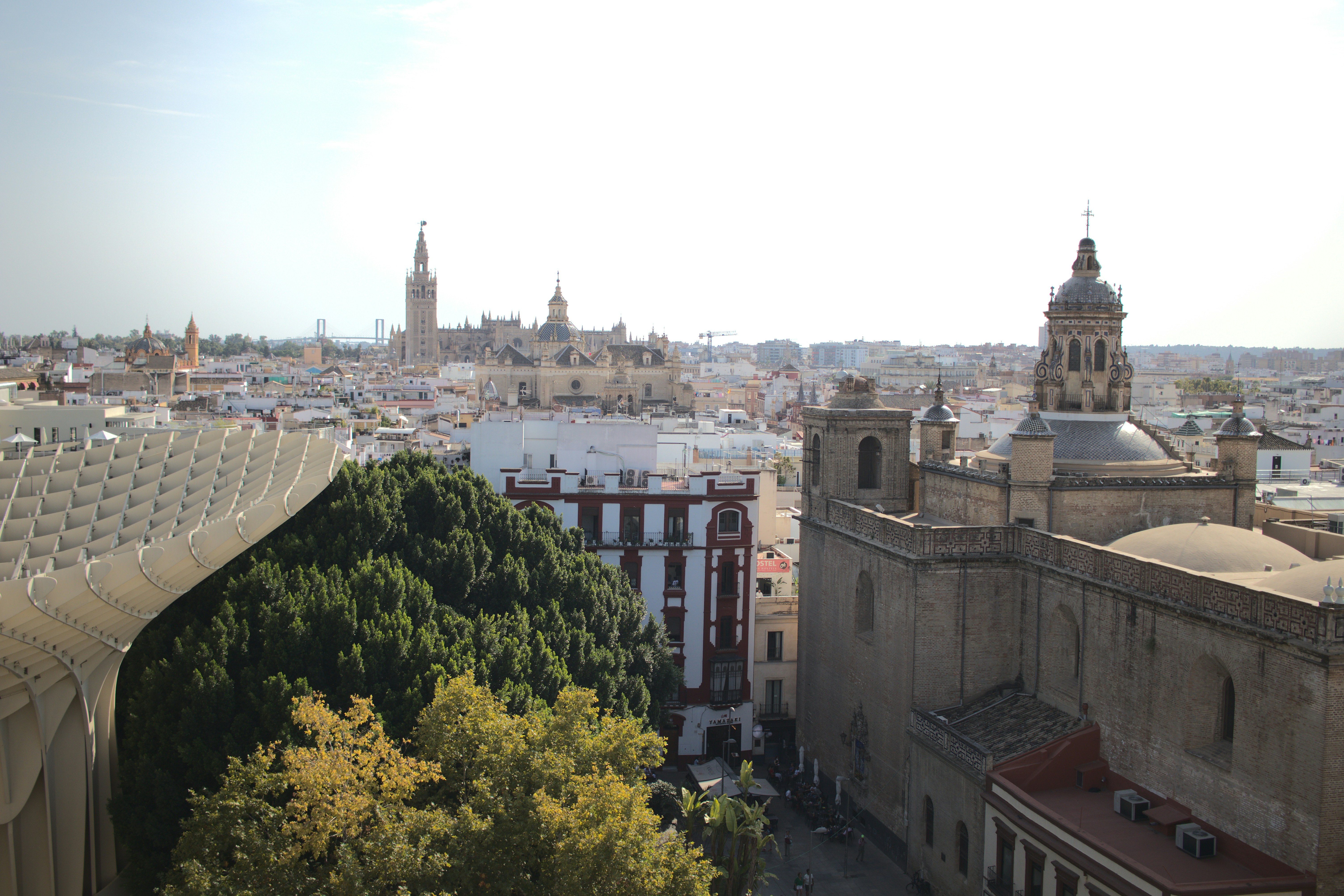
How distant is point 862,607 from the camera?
91.8 feet

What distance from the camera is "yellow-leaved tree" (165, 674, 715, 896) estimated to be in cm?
1451

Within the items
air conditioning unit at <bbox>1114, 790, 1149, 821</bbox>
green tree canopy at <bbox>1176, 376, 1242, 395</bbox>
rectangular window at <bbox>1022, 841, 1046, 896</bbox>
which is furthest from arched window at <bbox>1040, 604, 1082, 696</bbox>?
green tree canopy at <bbox>1176, 376, 1242, 395</bbox>

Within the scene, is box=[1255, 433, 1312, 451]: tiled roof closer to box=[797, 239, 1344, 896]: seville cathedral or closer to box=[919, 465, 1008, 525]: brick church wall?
box=[797, 239, 1344, 896]: seville cathedral

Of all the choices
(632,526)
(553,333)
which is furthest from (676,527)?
(553,333)

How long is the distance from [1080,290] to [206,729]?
22590mm

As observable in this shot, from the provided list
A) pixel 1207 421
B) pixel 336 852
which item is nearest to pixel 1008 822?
pixel 336 852

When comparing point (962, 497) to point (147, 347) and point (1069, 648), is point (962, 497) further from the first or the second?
point (147, 347)

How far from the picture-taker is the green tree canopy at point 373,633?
18.2 metres

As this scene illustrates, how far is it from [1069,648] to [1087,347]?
855cm

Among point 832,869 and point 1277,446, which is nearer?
point 832,869

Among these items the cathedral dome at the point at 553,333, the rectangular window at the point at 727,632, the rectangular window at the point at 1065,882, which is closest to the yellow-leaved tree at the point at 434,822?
the rectangular window at the point at 1065,882

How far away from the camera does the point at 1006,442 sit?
89.8 feet

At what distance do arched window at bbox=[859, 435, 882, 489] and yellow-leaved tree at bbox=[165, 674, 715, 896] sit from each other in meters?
15.4

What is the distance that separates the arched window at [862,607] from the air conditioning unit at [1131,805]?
905cm
